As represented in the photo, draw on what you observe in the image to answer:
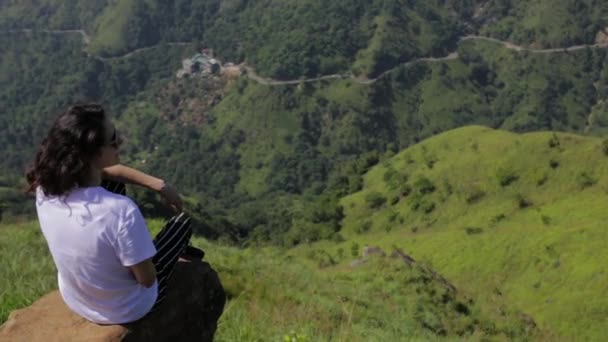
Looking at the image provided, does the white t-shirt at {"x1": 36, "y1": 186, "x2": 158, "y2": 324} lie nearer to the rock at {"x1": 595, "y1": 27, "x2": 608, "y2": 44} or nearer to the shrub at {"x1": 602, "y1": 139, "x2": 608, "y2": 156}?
the shrub at {"x1": 602, "y1": 139, "x2": 608, "y2": 156}

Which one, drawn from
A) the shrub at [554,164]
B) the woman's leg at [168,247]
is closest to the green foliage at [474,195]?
the shrub at [554,164]

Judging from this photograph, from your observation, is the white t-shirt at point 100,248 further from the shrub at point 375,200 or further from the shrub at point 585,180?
the shrub at point 375,200

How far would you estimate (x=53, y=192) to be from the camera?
3545 mm

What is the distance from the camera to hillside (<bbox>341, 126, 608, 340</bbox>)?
899 inches

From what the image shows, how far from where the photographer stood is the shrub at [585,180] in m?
33.5

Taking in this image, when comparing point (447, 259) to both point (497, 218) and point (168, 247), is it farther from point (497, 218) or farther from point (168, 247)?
point (168, 247)

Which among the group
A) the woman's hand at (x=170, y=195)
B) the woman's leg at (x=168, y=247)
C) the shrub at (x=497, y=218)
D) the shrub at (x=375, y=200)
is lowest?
the shrub at (x=375, y=200)

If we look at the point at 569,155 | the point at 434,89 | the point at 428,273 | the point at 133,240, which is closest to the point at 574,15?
the point at 434,89

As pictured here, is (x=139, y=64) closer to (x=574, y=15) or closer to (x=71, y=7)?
(x=71, y=7)

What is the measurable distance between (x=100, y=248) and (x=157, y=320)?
81cm

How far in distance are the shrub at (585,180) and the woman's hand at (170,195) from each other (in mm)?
33355

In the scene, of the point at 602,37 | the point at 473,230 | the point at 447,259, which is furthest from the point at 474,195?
the point at 602,37

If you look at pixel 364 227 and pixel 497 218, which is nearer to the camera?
pixel 497 218

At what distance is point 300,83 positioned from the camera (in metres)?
121
